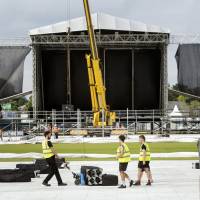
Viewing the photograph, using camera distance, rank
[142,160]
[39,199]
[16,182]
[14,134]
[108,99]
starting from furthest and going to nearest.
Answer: [108,99] → [14,134] → [16,182] → [142,160] → [39,199]

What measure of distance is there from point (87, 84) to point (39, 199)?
46.0 m

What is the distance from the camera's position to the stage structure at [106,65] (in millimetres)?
53844

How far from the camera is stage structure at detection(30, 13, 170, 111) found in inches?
2120

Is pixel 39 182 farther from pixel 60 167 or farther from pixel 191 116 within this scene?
pixel 191 116

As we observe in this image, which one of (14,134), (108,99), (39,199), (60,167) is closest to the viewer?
(39,199)

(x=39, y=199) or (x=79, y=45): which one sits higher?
(x=79, y=45)

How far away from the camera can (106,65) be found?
190 feet

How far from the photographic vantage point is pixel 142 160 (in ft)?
50.4

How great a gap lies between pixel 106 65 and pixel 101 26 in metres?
5.21

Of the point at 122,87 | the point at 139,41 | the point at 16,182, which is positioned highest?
the point at 139,41

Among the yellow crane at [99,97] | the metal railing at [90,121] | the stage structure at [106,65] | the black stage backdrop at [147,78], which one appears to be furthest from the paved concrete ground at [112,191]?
the black stage backdrop at [147,78]

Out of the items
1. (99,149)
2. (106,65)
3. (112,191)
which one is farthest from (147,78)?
(112,191)

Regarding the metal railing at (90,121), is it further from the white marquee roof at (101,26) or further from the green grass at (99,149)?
the green grass at (99,149)

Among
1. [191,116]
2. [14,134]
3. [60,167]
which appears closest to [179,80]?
[191,116]
